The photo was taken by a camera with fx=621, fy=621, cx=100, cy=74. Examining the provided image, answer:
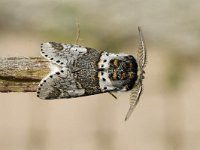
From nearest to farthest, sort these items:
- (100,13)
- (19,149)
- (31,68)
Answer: (31,68)
(19,149)
(100,13)

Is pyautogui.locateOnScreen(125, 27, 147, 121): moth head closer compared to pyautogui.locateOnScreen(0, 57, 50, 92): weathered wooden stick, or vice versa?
pyautogui.locateOnScreen(0, 57, 50, 92): weathered wooden stick

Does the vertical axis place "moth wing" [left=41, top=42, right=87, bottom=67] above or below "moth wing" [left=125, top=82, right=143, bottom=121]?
above

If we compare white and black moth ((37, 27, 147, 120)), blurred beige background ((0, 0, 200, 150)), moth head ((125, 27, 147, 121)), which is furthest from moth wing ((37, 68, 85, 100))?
blurred beige background ((0, 0, 200, 150))

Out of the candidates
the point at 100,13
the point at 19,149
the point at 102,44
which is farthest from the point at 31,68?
the point at 100,13

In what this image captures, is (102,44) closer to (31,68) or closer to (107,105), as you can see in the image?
(107,105)

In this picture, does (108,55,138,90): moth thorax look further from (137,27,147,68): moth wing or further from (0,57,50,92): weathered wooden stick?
(0,57,50,92): weathered wooden stick

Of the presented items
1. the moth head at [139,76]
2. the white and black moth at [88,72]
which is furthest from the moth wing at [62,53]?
the moth head at [139,76]

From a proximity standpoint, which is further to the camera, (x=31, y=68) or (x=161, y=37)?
(x=161, y=37)
